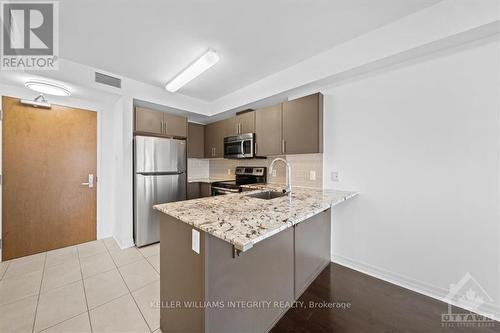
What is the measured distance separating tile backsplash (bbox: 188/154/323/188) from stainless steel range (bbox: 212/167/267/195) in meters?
0.13

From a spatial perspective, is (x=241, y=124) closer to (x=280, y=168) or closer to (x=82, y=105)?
(x=280, y=168)

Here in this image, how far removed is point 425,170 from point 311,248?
1.37 metres

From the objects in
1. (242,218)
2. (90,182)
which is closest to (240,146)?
(242,218)

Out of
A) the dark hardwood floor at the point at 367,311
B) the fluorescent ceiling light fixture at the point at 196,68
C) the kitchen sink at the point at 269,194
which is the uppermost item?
the fluorescent ceiling light fixture at the point at 196,68

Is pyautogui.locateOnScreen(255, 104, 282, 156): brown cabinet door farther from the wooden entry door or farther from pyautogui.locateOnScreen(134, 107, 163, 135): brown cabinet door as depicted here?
the wooden entry door

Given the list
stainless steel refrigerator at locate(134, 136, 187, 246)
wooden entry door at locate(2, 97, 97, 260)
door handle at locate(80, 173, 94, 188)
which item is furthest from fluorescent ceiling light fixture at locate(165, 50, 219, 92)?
door handle at locate(80, 173, 94, 188)

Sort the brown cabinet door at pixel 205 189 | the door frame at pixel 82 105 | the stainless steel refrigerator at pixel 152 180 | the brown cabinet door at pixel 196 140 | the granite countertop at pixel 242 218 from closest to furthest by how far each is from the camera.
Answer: the granite countertop at pixel 242 218 → the door frame at pixel 82 105 → the stainless steel refrigerator at pixel 152 180 → the brown cabinet door at pixel 205 189 → the brown cabinet door at pixel 196 140

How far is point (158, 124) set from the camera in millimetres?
3205

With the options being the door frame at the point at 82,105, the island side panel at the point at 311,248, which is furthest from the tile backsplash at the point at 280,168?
the door frame at the point at 82,105

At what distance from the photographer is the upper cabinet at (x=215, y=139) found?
3678 mm

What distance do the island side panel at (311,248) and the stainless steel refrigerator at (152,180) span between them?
199 cm

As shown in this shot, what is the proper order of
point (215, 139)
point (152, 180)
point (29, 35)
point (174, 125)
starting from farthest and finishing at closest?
point (215, 139) → point (174, 125) → point (152, 180) → point (29, 35)

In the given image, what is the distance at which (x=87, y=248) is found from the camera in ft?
9.34

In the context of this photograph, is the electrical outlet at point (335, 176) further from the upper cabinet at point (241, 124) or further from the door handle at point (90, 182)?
the door handle at point (90, 182)
